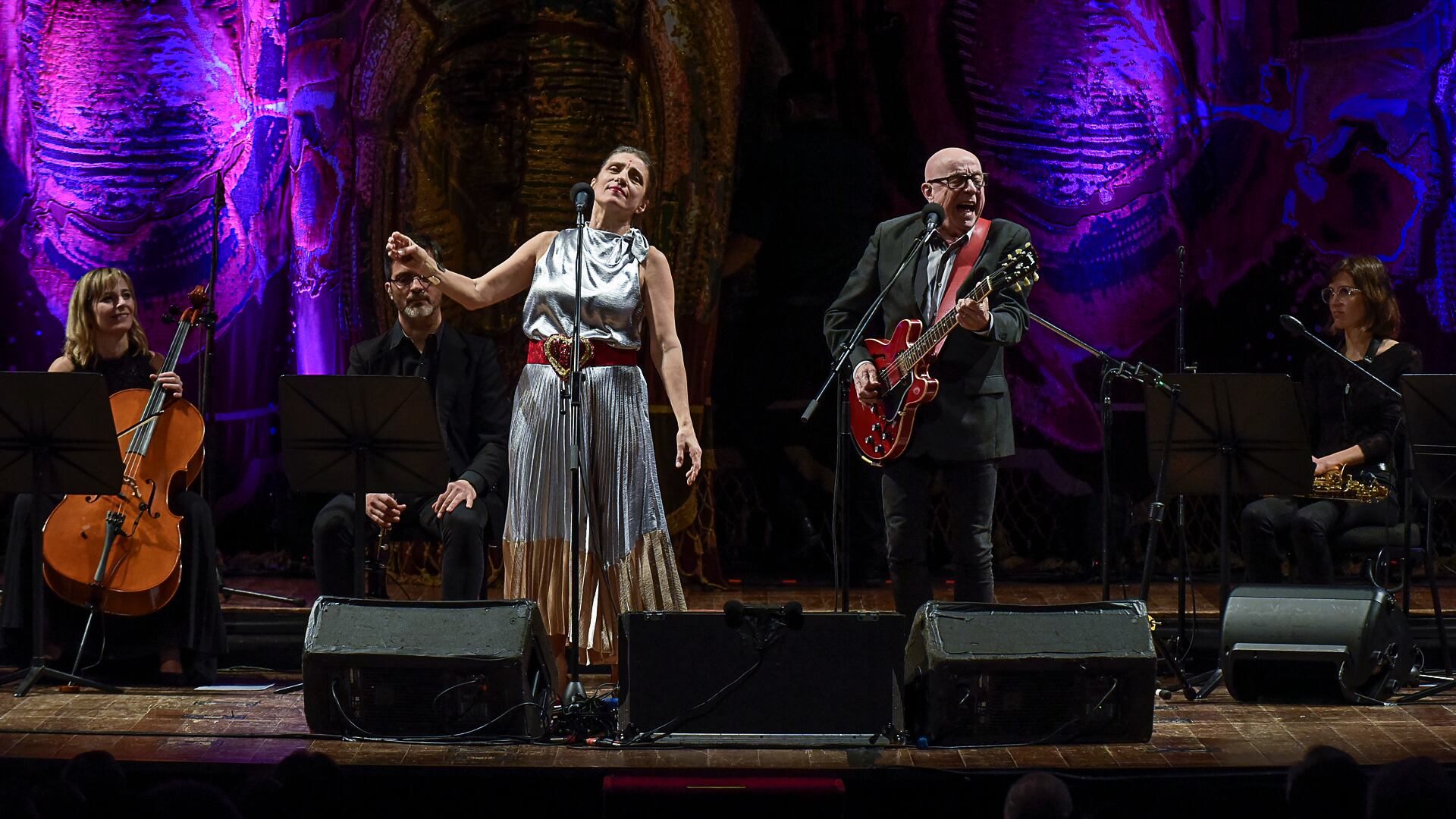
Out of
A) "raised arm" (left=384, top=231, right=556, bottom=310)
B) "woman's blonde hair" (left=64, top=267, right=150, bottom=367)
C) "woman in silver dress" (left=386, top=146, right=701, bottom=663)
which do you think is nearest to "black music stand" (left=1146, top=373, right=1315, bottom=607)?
"woman in silver dress" (left=386, top=146, right=701, bottom=663)

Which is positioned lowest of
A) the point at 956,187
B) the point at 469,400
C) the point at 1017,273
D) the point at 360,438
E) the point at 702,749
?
the point at 702,749

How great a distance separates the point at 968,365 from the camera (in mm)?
4883

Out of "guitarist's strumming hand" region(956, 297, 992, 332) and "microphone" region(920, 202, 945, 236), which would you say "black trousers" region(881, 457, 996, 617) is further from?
"microphone" region(920, 202, 945, 236)

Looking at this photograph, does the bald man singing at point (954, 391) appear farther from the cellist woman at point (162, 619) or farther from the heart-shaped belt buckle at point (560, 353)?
the cellist woman at point (162, 619)

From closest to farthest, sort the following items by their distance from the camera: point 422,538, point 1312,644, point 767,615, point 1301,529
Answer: point 767,615
point 1312,644
point 422,538
point 1301,529

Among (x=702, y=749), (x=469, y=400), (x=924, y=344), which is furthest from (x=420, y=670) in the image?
(x=924, y=344)

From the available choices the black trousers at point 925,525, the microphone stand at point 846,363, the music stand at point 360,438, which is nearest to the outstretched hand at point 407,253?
the music stand at point 360,438

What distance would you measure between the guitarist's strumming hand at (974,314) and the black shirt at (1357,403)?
189 cm

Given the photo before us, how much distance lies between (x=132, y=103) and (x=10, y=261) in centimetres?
107

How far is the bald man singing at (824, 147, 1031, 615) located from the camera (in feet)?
16.0

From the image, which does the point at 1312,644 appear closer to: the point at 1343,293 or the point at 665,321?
the point at 1343,293

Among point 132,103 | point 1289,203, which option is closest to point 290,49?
point 132,103

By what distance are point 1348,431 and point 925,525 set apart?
86.0 inches

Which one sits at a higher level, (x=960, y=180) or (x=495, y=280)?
(x=960, y=180)
